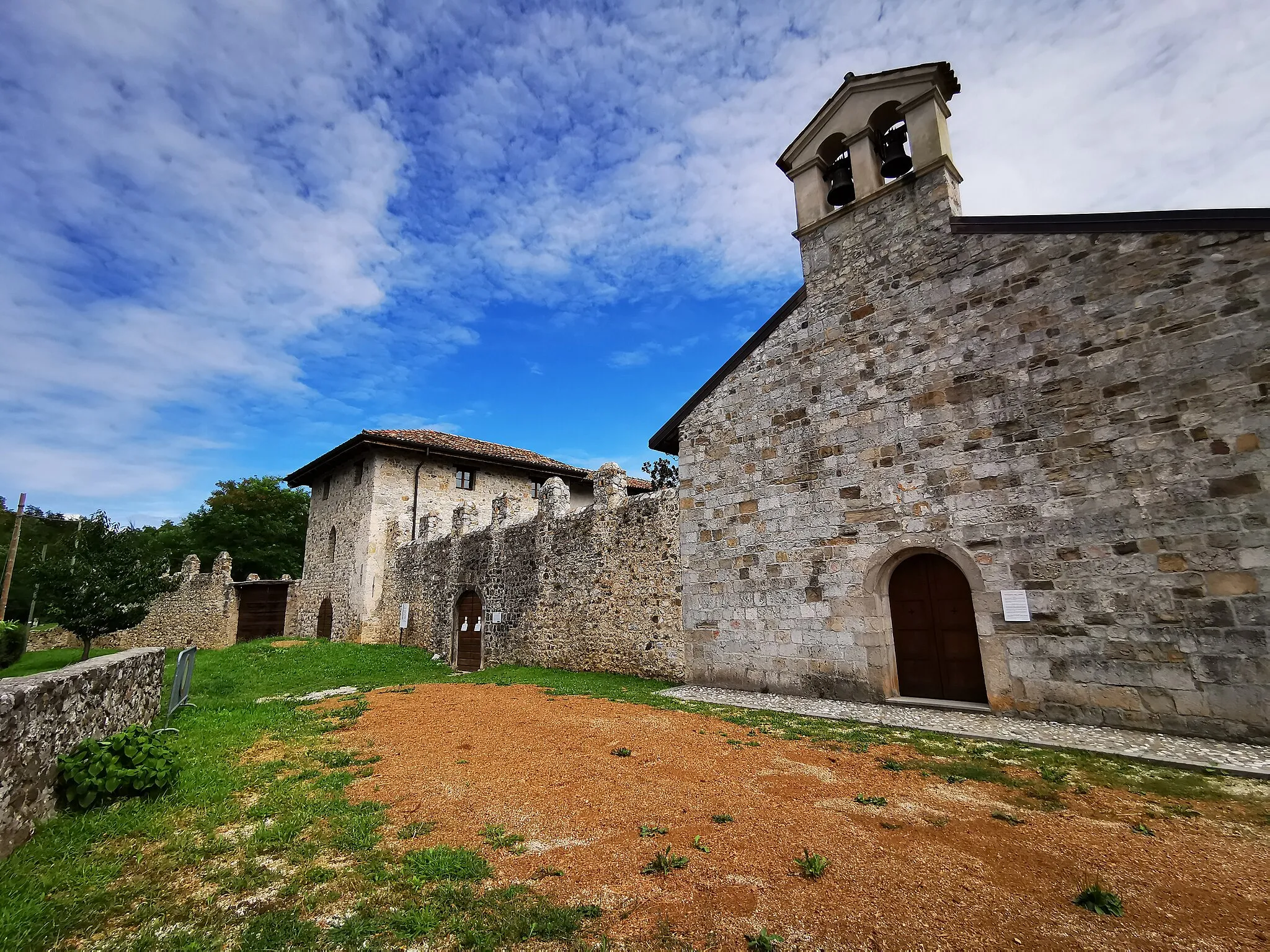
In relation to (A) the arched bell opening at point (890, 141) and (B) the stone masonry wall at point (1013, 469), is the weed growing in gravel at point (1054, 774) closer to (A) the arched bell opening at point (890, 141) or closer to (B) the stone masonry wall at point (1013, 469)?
(B) the stone masonry wall at point (1013, 469)

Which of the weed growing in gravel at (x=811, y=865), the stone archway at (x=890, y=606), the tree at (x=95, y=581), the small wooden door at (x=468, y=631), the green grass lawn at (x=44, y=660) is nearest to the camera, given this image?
the weed growing in gravel at (x=811, y=865)

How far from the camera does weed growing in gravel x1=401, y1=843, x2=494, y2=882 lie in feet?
10.4

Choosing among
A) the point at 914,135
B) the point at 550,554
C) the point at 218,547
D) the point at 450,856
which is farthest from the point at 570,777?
the point at 218,547

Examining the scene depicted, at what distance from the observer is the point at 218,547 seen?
3322 cm

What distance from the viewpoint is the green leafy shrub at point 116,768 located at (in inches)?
162

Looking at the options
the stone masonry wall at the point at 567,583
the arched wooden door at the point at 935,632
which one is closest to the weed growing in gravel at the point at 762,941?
the arched wooden door at the point at 935,632

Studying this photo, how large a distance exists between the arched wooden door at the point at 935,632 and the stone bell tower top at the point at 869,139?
6250 millimetres

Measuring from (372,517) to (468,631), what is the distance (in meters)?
6.51

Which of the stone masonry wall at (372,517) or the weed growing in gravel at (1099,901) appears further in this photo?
the stone masonry wall at (372,517)

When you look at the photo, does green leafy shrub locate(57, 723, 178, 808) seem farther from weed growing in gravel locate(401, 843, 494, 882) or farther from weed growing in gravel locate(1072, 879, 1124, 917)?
weed growing in gravel locate(1072, 879, 1124, 917)

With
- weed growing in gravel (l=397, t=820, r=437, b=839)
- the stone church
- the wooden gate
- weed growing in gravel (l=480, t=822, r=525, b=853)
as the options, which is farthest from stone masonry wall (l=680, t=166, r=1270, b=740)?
the wooden gate

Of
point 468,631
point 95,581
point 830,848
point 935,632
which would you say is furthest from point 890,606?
point 95,581

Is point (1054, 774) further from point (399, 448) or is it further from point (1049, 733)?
point (399, 448)

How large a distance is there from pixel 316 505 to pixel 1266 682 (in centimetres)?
2759
